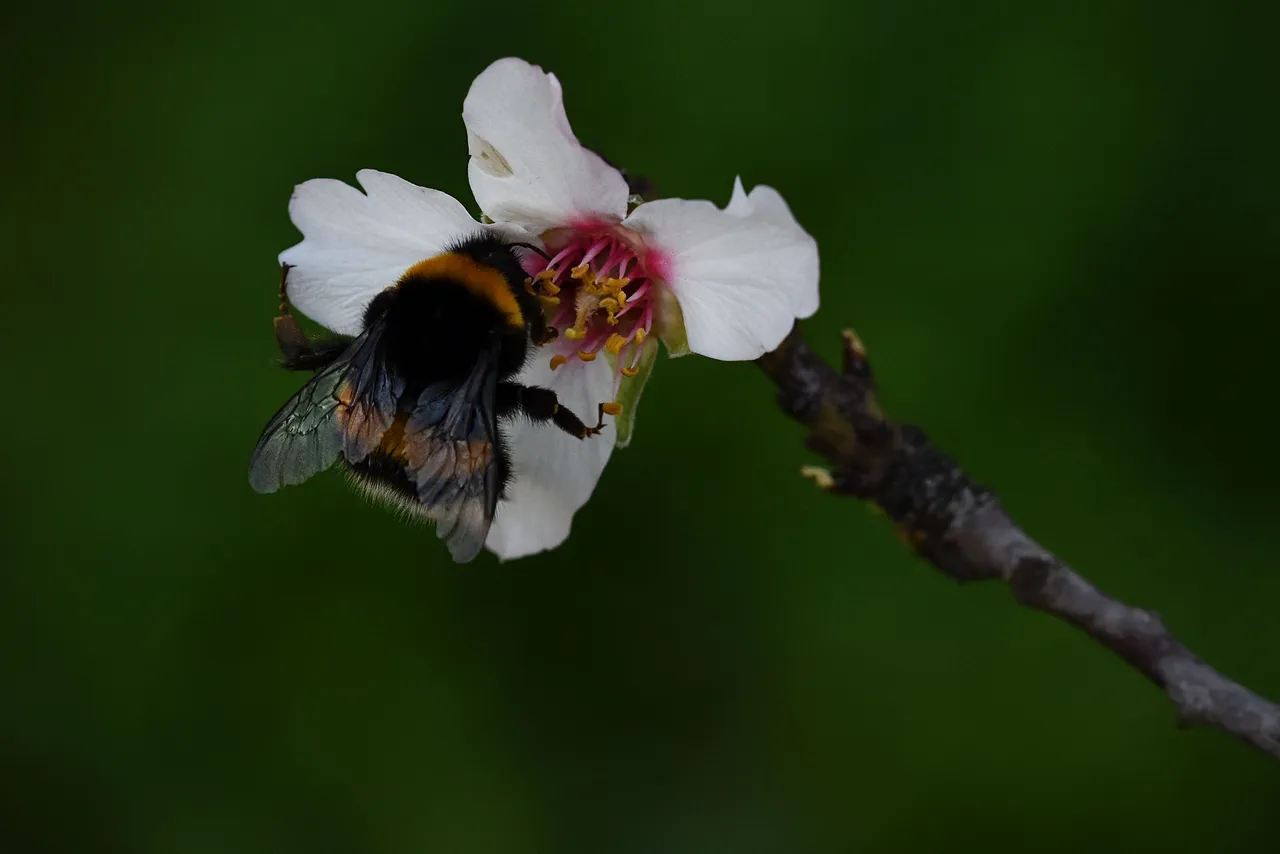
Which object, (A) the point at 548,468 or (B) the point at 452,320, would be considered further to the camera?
(A) the point at 548,468

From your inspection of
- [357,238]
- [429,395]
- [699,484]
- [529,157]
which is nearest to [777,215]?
[529,157]

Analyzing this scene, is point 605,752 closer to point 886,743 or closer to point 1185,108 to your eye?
point 886,743

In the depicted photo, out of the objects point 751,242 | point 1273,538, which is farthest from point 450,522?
point 1273,538

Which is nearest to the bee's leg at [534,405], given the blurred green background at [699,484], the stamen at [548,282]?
the stamen at [548,282]

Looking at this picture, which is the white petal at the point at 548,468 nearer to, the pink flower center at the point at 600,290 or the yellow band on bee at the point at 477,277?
→ the pink flower center at the point at 600,290

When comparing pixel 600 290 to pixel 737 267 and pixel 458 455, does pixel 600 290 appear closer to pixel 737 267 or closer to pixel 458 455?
pixel 737 267

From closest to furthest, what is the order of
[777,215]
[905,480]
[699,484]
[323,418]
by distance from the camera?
[777,215], [323,418], [905,480], [699,484]
